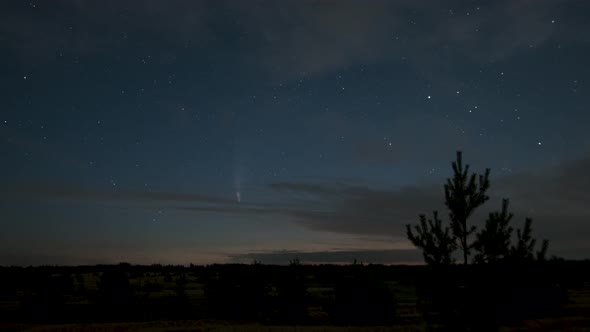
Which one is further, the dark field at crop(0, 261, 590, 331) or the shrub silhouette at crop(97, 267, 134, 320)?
the shrub silhouette at crop(97, 267, 134, 320)

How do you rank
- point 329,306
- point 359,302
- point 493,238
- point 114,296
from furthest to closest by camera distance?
1. point 114,296
2. point 329,306
3. point 359,302
4. point 493,238

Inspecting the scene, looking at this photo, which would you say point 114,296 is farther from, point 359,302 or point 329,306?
point 359,302

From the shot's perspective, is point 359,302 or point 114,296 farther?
point 114,296

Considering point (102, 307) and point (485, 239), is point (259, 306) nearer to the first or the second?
point (102, 307)

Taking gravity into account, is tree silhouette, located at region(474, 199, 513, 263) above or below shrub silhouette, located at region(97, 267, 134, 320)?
above

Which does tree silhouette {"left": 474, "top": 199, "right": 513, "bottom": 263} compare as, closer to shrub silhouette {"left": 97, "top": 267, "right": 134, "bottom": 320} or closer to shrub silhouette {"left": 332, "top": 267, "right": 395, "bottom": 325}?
shrub silhouette {"left": 332, "top": 267, "right": 395, "bottom": 325}

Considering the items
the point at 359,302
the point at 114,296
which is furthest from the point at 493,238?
the point at 114,296

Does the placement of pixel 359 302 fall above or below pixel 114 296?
below

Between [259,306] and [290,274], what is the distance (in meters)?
7.38

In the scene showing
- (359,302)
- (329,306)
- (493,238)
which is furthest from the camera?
(329,306)

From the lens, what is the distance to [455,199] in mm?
15039

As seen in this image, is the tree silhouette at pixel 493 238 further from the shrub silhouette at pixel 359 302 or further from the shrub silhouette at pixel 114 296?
the shrub silhouette at pixel 114 296

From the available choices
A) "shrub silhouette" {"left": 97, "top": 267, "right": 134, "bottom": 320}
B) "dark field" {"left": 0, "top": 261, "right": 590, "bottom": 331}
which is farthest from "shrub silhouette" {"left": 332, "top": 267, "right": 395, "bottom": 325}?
"shrub silhouette" {"left": 97, "top": 267, "right": 134, "bottom": 320}

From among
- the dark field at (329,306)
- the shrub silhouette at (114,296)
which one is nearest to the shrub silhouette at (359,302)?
the dark field at (329,306)
